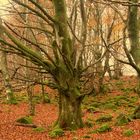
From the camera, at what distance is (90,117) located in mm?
18109

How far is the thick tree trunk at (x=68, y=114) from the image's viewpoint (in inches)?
520

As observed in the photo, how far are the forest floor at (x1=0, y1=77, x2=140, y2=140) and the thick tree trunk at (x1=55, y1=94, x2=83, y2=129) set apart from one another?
1.24ft

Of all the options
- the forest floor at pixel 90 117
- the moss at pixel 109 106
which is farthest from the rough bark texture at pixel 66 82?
the moss at pixel 109 106

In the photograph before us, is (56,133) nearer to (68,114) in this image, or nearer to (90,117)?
(68,114)

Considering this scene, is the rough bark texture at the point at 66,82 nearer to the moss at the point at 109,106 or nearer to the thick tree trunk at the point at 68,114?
the thick tree trunk at the point at 68,114

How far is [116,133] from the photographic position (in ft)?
38.6

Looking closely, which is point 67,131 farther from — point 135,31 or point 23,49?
point 135,31

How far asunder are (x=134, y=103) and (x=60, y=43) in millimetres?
11699

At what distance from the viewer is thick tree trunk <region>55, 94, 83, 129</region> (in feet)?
43.3

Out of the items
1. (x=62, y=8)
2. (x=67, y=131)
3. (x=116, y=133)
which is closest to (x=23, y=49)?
(x=62, y=8)

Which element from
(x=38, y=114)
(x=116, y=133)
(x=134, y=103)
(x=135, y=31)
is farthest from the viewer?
(x=134, y=103)

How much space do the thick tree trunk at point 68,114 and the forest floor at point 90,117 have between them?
379mm

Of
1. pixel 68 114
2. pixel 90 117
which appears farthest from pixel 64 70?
pixel 90 117

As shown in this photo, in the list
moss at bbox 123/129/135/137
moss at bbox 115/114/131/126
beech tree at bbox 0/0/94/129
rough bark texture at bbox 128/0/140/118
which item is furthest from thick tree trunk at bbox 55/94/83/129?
rough bark texture at bbox 128/0/140/118
